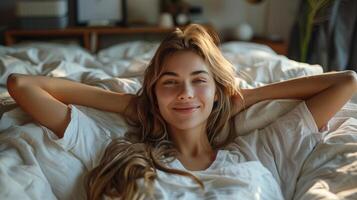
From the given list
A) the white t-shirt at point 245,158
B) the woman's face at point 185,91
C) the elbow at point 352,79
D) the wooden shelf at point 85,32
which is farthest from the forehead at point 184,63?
the wooden shelf at point 85,32

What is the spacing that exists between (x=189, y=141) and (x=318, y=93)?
1.34ft

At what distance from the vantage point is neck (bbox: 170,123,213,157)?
1174mm

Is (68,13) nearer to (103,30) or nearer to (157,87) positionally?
(103,30)

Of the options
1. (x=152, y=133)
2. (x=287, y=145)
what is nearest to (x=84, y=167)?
(x=152, y=133)

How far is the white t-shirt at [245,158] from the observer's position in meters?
0.98

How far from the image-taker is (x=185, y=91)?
1065 mm

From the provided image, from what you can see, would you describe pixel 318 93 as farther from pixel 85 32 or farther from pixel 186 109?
pixel 85 32

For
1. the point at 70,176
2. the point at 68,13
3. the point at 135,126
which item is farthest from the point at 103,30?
the point at 70,176

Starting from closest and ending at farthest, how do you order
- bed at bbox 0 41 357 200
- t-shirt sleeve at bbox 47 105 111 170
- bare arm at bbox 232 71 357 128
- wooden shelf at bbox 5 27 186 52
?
bed at bbox 0 41 357 200 < t-shirt sleeve at bbox 47 105 111 170 < bare arm at bbox 232 71 357 128 < wooden shelf at bbox 5 27 186 52

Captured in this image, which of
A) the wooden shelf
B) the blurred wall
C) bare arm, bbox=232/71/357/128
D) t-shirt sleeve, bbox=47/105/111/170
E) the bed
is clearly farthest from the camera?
the blurred wall

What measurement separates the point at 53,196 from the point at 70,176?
7 cm

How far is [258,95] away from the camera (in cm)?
124

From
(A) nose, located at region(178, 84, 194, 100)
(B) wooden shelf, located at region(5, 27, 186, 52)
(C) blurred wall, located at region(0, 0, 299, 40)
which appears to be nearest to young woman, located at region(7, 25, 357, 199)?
(A) nose, located at region(178, 84, 194, 100)

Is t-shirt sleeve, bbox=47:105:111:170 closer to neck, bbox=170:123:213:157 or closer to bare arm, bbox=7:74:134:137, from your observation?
bare arm, bbox=7:74:134:137
